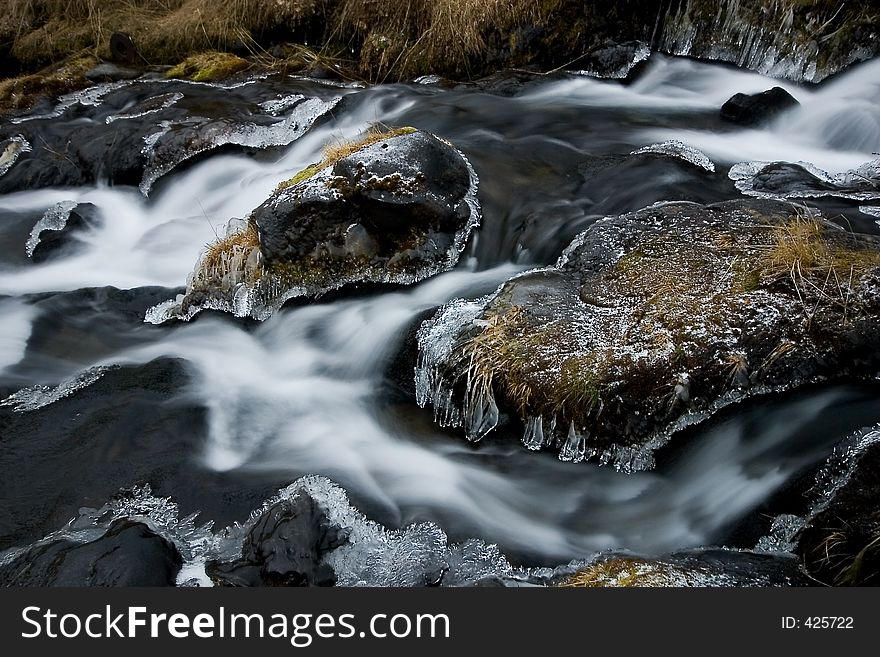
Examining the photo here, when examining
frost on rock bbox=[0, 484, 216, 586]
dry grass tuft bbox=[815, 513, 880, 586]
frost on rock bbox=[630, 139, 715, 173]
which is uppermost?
frost on rock bbox=[630, 139, 715, 173]

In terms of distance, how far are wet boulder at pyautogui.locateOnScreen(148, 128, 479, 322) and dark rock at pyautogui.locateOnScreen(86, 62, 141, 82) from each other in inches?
265

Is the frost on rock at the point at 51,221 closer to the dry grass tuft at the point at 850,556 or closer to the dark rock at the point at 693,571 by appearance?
the dark rock at the point at 693,571

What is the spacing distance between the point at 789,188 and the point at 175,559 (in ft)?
18.2

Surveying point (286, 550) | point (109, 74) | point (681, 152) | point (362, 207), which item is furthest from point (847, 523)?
Answer: point (109, 74)

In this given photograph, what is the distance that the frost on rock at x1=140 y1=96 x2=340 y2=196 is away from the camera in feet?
28.1

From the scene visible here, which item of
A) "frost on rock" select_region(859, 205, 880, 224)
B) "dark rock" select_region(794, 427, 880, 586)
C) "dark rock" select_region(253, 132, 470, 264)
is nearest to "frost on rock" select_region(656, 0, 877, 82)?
"frost on rock" select_region(859, 205, 880, 224)

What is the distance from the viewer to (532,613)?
10.8 feet

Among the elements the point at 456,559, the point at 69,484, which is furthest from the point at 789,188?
the point at 69,484

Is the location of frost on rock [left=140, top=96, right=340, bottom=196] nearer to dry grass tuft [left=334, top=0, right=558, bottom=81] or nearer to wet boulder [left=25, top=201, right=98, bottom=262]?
wet boulder [left=25, top=201, right=98, bottom=262]

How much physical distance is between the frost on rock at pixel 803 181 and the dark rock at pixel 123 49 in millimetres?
9542

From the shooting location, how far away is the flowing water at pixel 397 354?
14.4 feet

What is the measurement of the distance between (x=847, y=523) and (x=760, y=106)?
17.6ft

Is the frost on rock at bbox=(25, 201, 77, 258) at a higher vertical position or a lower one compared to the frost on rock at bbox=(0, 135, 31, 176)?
lower

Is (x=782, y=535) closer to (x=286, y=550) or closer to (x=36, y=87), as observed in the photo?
(x=286, y=550)
